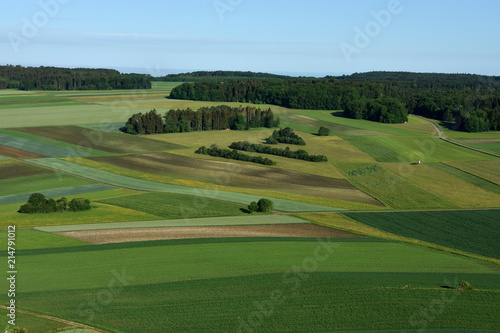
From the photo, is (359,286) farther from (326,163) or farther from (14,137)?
(14,137)

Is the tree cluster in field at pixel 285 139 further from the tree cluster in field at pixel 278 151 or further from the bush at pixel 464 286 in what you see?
the bush at pixel 464 286

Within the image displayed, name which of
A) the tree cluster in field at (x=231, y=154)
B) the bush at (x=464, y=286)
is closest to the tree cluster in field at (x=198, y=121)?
the tree cluster in field at (x=231, y=154)

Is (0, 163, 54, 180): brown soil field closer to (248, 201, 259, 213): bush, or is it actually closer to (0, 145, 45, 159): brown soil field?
(0, 145, 45, 159): brown soil field

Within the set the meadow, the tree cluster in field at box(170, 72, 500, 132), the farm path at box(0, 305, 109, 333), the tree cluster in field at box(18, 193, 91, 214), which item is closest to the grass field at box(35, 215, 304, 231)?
the meadow

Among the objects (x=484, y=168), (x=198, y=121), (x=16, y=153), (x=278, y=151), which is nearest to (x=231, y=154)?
(x=278, y=151)

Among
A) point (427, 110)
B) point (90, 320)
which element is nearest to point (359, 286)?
point (90, 320)

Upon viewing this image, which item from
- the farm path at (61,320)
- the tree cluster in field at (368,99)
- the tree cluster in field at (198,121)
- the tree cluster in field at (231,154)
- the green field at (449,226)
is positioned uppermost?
the tree cluster in field at (368,99)
